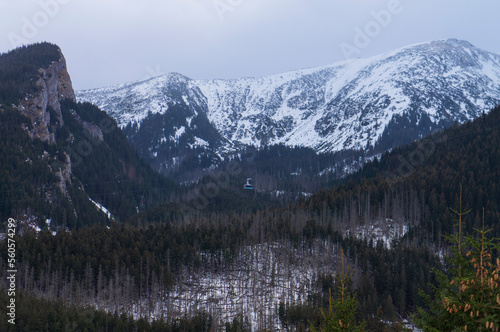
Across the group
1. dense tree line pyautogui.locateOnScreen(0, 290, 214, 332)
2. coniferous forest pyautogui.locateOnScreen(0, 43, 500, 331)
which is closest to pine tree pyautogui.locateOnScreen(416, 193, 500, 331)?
coniferous forest pyautogui.locateOnScreen(0, 43, 500, 331)

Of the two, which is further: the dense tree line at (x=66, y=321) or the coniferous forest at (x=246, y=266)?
the coniferous forest at (x=246, y=266)

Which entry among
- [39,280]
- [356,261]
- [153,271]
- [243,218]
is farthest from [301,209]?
[39,280]

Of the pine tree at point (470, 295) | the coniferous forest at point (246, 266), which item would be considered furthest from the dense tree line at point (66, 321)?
the pine tree at point (470, 295)

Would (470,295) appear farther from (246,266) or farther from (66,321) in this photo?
(246,266)

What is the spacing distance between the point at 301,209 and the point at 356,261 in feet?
148

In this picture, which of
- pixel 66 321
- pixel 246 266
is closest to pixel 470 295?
pixel 66 321

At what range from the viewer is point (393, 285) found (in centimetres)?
13800

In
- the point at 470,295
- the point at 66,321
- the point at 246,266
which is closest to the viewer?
the point at 470,295

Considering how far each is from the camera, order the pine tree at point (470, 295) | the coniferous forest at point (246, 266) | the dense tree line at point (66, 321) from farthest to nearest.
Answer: the coniferous forest at point (246, 266), the dense tree line at point (66, 321), the pine tree at point (470, 295)

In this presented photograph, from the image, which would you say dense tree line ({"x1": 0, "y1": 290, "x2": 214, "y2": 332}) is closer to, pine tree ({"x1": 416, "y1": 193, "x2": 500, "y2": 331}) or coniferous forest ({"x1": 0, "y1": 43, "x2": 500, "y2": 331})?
coniferous forest ({"x1": 0, "y1": 43, "x2": 500, "y2": 331})

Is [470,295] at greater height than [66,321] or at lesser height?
greater

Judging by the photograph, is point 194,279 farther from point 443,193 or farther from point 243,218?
point 443,193

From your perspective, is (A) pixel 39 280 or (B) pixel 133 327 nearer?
(B) pixel 133 327

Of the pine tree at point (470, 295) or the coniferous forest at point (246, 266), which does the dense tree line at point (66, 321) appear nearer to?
the coniferous forest at point (246, 266)
